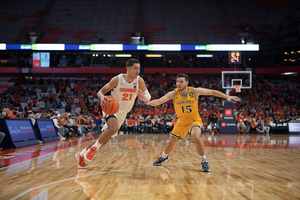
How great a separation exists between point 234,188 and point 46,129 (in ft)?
36.2

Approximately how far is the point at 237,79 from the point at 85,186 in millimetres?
18909

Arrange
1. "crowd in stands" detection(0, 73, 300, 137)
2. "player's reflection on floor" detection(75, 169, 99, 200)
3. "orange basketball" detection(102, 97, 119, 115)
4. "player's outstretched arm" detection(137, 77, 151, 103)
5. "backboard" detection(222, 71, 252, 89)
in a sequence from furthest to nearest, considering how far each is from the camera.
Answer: "backboard" detection(222, 71, 252, 89)
"crowd in stands" detection(0, 73, 300, 137)
"player's outstretched arm" detection(137, 77, 151, 103)
"orange basketball" detection(102, 97, 119, 115)
"player's reflection on floor" detection(75, 169, 99, 200)

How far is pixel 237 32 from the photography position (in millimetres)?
33625

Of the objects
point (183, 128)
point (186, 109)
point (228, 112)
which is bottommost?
point (228, 112)

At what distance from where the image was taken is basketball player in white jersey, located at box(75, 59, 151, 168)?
512cm

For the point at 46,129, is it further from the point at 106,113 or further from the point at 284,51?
the point at 284,51

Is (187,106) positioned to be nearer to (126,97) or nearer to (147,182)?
(126,97)

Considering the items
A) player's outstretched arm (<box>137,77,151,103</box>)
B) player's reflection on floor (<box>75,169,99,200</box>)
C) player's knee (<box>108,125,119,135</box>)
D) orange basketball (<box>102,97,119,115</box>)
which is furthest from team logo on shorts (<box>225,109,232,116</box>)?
player's reflection on floor (<box>75,169,99,200</box>)

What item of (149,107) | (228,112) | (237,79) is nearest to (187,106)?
(228,112)

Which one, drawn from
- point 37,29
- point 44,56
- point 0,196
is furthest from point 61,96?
point 0,196

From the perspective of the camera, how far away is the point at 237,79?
68.7 feet

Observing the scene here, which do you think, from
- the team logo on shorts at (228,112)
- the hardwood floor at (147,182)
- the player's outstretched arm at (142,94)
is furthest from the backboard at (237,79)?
the player's outstretched arm at (142,94)

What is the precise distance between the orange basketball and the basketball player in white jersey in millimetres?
300

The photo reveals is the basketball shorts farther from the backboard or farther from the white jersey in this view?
the backboard
